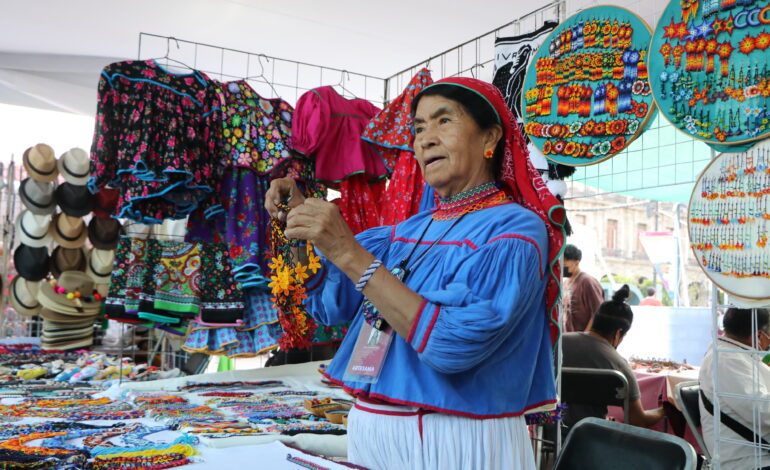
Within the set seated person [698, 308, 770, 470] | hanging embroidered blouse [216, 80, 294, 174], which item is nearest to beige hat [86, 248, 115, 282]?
hanging embroidered blouse [216, 80, 294, 174]

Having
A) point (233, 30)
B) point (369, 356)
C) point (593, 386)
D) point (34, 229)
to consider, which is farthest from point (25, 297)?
point (369, 356)

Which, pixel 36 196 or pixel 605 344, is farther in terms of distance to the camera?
pixel 36 196

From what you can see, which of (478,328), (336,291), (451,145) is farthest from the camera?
(336,291)

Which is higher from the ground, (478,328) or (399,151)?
(399,151)

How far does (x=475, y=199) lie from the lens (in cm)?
133

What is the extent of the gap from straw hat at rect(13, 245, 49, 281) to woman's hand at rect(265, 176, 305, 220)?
14.3 ft

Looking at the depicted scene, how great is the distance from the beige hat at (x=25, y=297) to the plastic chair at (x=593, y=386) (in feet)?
13.2

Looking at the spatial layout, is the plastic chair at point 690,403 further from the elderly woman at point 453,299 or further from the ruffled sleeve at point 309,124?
the elderly woman at point 453,299

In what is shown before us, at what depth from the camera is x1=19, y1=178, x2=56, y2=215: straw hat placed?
4.96 m

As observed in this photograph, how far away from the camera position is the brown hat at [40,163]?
16.1 ft

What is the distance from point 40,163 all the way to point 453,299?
4773mm

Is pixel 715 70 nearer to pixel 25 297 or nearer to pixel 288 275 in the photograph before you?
pixel 288 275

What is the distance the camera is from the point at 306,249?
1.44 m

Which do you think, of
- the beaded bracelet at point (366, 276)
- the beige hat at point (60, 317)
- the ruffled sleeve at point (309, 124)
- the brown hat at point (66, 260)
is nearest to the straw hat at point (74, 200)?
the brown hat at point (66, 260)
